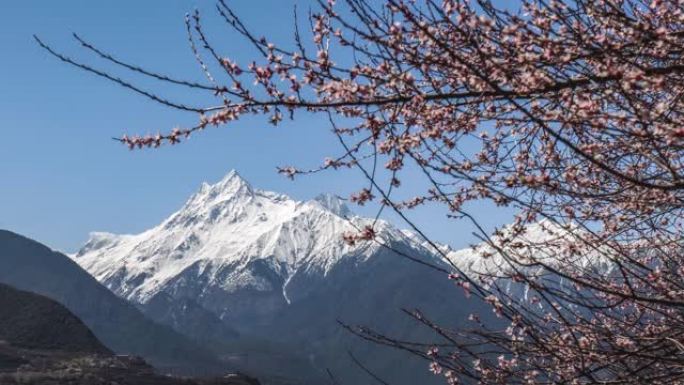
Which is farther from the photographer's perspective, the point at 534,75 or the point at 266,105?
the point at 266,105

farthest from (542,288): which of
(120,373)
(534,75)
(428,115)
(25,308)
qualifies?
(25,308)

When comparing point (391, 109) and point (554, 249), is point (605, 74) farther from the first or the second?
point (554, 249)

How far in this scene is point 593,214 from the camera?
25.3ft

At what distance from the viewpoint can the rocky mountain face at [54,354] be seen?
83.2m

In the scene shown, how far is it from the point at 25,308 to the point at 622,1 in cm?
15580

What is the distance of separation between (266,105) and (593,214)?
4407mm

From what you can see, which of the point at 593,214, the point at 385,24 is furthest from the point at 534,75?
the point at 593,214

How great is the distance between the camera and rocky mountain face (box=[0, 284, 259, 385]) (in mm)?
83188

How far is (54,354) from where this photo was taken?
382 ft

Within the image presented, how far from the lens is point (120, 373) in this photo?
99125mm

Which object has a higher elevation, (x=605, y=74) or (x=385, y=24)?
(x=385, y=24)

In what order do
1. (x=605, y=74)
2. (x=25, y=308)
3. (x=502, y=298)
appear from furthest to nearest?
(x=25, y=308), (x=502, y=298), (x=605, y=74)

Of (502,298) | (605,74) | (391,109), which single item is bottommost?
(502,298)

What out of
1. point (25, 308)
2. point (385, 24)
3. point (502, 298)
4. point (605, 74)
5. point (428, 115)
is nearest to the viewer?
point (605, 74)
